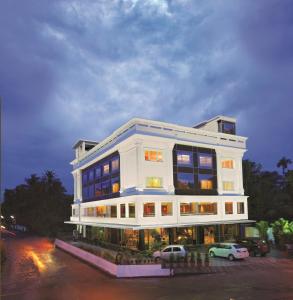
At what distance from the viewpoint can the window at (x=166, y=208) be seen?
143ft

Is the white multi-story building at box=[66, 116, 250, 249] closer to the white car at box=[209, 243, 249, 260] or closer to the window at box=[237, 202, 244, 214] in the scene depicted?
the window at box=[237, 202, 244, 214]

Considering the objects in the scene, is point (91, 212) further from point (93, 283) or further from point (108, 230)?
point (93, 283)

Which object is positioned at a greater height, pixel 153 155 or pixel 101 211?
pixel 153 155

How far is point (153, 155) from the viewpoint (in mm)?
43781

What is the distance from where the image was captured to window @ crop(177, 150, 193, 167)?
46469mm

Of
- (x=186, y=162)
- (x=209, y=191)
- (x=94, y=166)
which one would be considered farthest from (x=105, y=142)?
(x=209, y=191)

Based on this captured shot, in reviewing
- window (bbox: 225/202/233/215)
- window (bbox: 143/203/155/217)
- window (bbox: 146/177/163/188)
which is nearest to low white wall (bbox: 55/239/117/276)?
window (bbox: 143/203/155/217)

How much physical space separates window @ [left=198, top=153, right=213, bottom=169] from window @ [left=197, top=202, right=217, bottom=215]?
5.14 meters

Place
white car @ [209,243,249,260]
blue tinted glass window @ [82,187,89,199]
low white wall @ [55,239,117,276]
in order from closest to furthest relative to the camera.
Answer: low white wall @ [55,239,117,276] < white car @ [209,243,249,260] < blue tinted glass window @ [82,187,89,199]

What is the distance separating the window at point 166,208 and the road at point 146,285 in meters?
12.5

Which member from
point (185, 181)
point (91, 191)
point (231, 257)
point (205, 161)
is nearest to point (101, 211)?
point (91, 191)

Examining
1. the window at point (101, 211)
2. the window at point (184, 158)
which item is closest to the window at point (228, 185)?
the window at point (184, 158)

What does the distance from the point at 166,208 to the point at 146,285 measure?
1910cm

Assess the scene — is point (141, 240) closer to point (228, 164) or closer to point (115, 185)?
point (115, 185)
